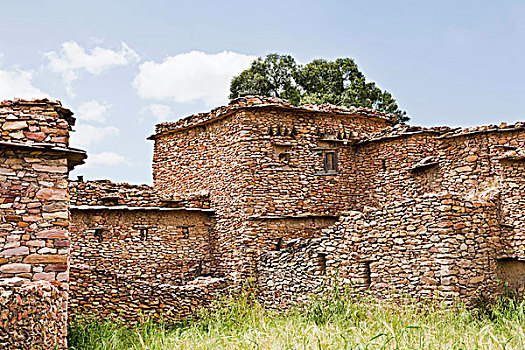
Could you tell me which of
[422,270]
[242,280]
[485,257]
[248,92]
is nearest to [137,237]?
[242,280]

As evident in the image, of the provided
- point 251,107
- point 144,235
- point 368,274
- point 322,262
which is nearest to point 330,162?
point 251,107

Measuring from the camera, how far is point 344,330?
914 cm

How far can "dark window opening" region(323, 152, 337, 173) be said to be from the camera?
17062mm

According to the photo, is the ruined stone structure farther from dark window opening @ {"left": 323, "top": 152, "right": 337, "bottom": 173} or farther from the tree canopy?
the tree canopy

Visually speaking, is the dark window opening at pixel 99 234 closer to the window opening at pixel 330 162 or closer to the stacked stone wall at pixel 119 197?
the stacked stone wall at pixel 119 197

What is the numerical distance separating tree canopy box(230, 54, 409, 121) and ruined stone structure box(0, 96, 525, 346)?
1122cm

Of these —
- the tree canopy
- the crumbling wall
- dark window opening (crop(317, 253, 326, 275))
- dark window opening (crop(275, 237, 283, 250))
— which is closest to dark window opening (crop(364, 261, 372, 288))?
the crumbling wall

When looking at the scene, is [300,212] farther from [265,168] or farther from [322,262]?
[322,262]

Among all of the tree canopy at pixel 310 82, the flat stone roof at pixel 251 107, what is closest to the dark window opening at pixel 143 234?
the flat stone roof at pixel 251 107

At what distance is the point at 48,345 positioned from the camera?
795 centimetres

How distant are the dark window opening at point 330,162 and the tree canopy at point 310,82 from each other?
11819mm

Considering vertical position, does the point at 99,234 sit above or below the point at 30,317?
above

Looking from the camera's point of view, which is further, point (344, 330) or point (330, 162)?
point (330, 162)

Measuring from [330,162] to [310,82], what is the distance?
43.3ft
